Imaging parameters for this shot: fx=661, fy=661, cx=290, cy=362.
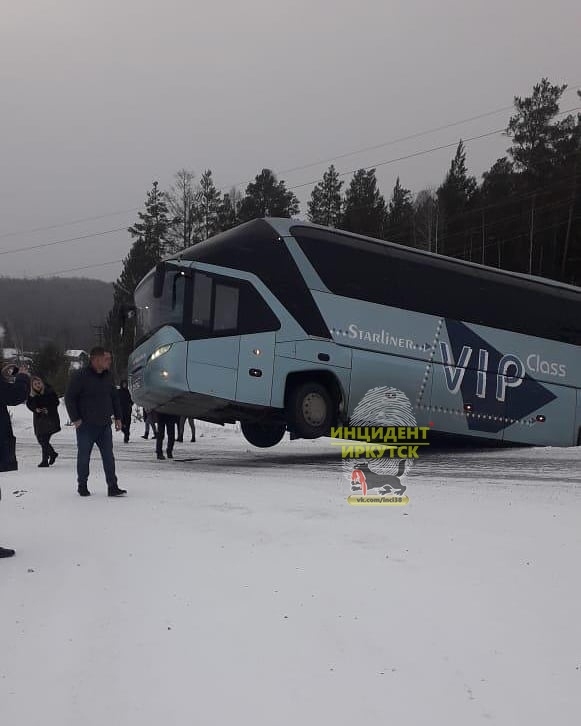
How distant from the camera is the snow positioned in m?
2.89

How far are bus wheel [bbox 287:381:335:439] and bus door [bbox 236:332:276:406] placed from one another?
0.49 metres

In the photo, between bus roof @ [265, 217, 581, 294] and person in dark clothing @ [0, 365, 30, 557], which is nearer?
person in dark clothing @ [0, 365, 30, 557]

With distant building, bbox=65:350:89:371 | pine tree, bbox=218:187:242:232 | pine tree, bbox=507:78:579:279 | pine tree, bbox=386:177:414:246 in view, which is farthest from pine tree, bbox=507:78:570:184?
distant building, bbox=65:350:89:371

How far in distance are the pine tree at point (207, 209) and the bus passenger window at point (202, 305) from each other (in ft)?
125

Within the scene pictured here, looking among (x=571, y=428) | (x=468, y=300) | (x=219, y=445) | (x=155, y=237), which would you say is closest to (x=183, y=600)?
(x=468, y=300)

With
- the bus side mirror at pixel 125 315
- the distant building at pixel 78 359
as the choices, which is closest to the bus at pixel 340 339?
the bus side mirror at pixel 125 315

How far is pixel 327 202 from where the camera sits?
175ft

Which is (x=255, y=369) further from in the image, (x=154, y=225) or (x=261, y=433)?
(x=154, y=225)

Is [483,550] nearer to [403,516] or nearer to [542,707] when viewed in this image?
[403,516]

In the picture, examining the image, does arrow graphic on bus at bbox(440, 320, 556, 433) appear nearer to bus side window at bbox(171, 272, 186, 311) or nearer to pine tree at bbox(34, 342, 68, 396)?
bus side window at bbox(171, 272, 186, 311)

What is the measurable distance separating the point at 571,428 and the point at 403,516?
28.8 ft

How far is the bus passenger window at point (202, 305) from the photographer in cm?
1091

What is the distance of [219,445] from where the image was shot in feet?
55.0

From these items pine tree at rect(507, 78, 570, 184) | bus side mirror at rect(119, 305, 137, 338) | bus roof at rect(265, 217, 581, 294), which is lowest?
bus side mirror at rect(119, 305, 137, 338)
